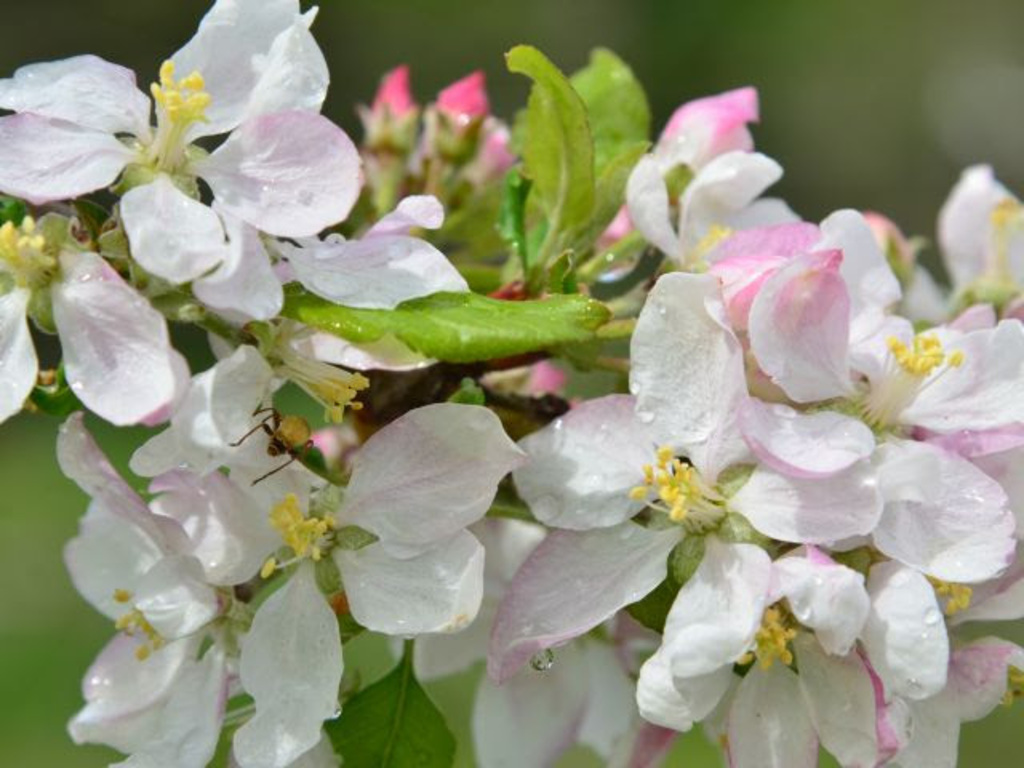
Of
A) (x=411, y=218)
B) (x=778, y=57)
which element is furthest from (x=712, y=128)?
(x=778, y=57)

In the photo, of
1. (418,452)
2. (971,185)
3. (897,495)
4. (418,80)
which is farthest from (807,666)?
(418,80)

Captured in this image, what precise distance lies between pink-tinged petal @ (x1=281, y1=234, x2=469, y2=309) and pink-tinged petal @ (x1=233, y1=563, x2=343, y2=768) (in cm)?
17

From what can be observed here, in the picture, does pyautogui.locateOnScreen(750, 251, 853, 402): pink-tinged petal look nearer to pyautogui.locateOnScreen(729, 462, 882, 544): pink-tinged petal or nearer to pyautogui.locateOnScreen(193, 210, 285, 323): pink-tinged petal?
pyautogui.locateOnScreen(729, 462, 882, 544): pink-tinged petal

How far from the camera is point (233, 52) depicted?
0.83 m

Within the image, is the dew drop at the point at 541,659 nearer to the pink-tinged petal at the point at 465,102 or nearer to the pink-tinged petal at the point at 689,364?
the pink-tinged petal at the point at 689,364

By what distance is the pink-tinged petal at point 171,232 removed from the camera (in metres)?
0.72

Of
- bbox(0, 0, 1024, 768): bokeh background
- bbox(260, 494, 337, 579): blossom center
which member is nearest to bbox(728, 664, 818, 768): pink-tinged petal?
bbox(260, 494, 337, 579): blossom center

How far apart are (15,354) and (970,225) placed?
830mm

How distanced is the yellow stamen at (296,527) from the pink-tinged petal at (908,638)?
278mm

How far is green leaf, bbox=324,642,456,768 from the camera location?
0.90 m

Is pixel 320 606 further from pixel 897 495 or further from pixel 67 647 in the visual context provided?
pixel 67 647

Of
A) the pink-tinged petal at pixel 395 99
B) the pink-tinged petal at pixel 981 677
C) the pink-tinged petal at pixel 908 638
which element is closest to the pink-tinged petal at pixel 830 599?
the pink-tinged petal at pixel 908 638

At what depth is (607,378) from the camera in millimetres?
1029

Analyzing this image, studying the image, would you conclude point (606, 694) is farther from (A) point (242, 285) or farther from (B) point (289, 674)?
(A) point (242, 285)
